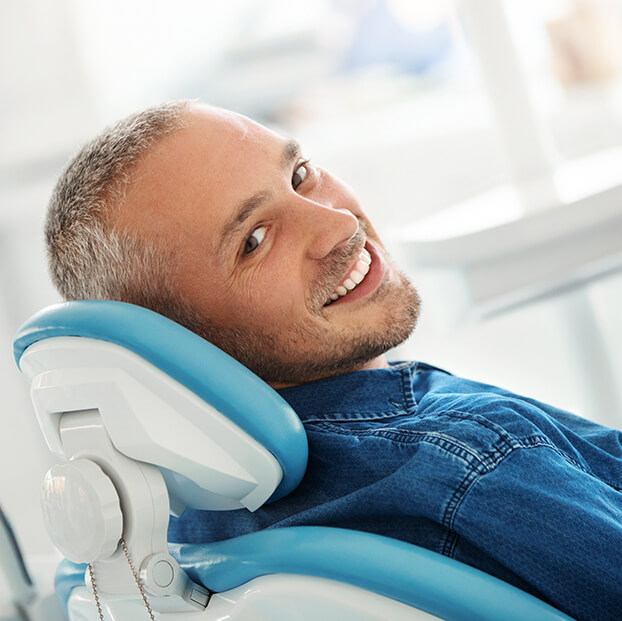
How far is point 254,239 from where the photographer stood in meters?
0.89

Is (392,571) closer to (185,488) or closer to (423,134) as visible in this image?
(185,488)

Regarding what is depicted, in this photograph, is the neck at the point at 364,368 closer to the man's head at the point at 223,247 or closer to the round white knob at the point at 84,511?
the man's head at the point at 223,247

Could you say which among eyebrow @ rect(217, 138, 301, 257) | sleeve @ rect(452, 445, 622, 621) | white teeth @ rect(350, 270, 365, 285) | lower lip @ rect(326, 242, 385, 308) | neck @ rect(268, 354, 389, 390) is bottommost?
sleeve @ rect(452, 445, 622, 621)

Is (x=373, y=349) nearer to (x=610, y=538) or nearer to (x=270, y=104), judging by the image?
(x=610, y=538)

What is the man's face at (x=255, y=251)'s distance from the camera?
88cm

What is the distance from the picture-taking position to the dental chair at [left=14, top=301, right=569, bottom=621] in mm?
653

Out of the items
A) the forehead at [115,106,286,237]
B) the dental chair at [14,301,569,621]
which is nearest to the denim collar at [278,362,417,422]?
the dental chair at [14,301,569,621]

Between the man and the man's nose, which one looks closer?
the man

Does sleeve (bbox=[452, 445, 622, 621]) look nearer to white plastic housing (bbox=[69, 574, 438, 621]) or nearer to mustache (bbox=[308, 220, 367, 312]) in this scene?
white plastic housing (bbox=[69, 574, 438, 621])

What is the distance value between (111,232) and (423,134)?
66.2 inches

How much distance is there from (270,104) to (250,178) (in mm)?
2158

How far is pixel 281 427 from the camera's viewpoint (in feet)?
2.38

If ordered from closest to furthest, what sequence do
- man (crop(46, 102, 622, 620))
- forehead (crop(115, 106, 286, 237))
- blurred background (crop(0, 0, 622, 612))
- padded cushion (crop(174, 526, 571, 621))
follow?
padded cushion (crop(174, 526, 571, 621)) → man (crop(46, 102, 622, 620)) → forehead (crop(115, 106, 286, 237)) → blurred background (crop(0, 0, 622, 612))

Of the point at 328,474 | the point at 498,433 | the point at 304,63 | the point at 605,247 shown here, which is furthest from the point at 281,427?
the point at 304,63
